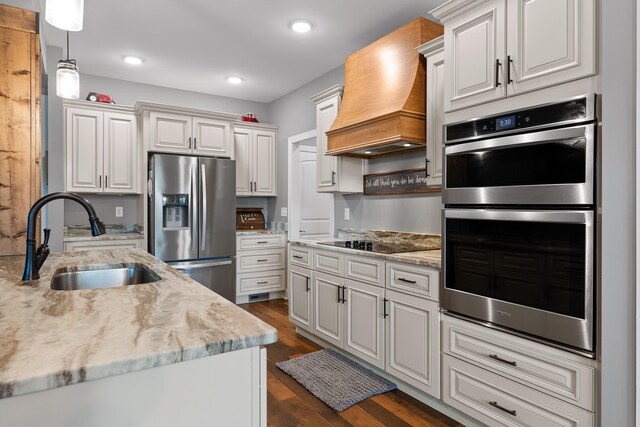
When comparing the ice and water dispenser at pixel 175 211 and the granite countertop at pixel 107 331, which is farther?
the ice and water dispenser at pixel 175 211

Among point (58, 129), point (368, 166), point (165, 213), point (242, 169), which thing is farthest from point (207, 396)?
point (242, 169)

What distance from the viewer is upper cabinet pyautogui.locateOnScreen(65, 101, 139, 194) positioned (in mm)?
4004

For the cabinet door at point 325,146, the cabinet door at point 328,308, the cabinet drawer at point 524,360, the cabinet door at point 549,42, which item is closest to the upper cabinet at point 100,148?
the cabinet door at point 325,146

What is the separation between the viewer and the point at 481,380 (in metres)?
1.98

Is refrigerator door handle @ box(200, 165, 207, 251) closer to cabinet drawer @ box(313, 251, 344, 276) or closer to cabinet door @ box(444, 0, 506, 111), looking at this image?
cabinet drawer @ box(313, 251, 344, 276)

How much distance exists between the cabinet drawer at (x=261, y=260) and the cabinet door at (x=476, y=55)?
125 inches

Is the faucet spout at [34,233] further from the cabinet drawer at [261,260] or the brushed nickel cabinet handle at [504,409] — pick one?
the cabinet drawer at [261,260]

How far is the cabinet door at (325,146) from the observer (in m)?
3.60

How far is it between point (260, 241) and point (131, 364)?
4110mm

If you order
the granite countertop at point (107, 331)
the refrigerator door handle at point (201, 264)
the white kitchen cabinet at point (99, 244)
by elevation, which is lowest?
the refrigerator door handle at point (201, 264)

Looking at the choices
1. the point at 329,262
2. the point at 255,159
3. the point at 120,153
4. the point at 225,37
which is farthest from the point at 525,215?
the point at 120,153

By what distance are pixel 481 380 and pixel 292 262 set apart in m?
2.03

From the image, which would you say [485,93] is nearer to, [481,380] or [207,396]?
[481,380]

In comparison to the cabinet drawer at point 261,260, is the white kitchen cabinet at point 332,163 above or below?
above
